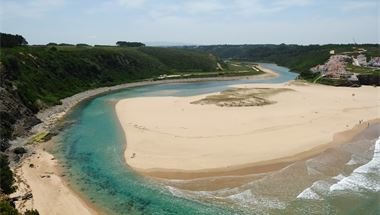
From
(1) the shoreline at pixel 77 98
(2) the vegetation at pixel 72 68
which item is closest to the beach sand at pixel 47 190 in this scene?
(1) the shoreline at pixel 77 98

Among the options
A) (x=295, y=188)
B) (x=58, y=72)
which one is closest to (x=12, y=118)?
(x=295, y=188)

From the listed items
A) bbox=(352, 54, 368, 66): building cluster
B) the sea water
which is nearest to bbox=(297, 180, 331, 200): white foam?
the sea water

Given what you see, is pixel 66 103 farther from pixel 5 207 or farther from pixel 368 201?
pixel 368 201

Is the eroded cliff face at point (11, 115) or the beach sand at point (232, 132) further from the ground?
the eroded cliff face at point (11, 115)

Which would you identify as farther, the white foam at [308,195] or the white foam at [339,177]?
the white foam at [339,177]

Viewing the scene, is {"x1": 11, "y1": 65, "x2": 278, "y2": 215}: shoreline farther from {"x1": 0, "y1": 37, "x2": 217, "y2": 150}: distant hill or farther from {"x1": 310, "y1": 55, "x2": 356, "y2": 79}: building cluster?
{"x1": 310, "y1": 55, "x2": 356, "y2": 79}: building cluster

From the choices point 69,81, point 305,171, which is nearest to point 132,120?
point 305,171

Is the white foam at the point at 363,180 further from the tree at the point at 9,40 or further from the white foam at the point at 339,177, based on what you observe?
the tree at the point at 9,40
